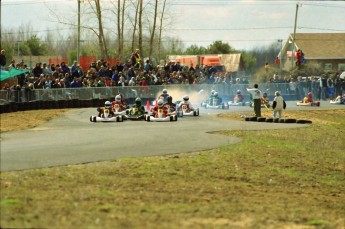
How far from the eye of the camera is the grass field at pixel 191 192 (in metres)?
12.1

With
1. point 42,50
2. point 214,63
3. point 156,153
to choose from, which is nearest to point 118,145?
point 156,153

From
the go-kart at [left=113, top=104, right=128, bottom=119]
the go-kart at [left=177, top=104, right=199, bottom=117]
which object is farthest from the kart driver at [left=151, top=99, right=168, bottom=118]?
A: the go-kart at [left=177, top=104, right=199, bottom=117]

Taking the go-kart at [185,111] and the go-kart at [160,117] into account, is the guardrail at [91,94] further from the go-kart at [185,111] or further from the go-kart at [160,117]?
the go-kart at [185,111]

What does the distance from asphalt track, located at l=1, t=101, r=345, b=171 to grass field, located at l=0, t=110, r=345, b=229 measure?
2.28 feet

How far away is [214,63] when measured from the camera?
2965 inches

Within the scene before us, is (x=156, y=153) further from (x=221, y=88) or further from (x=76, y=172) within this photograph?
(x=221, y=88)

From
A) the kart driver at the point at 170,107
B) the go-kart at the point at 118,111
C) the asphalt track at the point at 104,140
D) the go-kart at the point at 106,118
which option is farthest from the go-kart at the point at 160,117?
the go-kart at the point at 118,111

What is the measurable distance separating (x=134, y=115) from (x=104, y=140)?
31.9 ft

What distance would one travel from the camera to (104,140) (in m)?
22.2

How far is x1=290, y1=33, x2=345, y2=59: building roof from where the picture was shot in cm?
9919

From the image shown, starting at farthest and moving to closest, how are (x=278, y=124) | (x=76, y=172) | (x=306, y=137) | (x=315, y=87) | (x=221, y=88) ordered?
(x=315, y=87) < (x=221, y=88) < (x=278, y=124) < (x=306, y=137) < (x=76, y=172)

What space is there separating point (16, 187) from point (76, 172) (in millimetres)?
Answer: 2173

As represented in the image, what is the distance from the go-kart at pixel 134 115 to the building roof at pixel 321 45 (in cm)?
6857

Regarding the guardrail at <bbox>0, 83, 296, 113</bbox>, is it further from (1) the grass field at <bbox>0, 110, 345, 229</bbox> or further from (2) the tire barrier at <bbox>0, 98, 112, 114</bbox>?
(1) the grass field at <bbox>0, 110, 345, 229</bbox>
